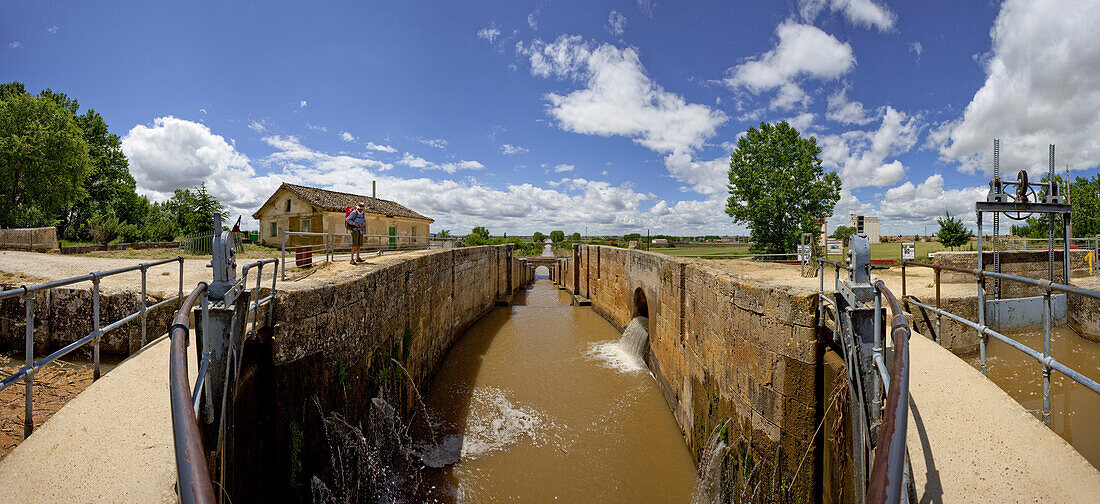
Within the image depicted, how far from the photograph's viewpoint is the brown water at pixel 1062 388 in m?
5.55

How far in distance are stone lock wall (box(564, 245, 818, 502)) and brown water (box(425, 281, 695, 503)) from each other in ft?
2.61

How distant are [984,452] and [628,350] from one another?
10311 millimetres

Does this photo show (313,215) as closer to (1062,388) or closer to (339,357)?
(339,357)

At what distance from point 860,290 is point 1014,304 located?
5.57 meters

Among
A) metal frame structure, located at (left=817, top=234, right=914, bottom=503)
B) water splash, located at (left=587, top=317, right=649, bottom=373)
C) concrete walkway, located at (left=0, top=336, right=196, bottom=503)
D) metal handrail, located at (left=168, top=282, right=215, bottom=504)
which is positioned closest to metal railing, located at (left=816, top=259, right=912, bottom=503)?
metal frame structure, located at (left=817, top=234, right=914, bottom=503)

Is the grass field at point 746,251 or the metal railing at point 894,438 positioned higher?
the grass field at point 746,251

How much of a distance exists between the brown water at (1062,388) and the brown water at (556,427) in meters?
4.98

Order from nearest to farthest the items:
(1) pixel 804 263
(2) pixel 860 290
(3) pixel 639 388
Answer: (2) pixel 860 290 → (3) pixel 639 388 → (1) pixel 804 263

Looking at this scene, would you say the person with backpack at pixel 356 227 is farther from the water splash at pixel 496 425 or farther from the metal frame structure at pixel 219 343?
the metal frame structure at pixel 219 343

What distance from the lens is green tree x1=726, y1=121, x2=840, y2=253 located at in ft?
76.5

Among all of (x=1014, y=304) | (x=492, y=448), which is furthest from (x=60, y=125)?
(x=1014, y=304)

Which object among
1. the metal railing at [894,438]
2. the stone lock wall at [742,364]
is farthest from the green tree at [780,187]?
the metal railing at [894,438]

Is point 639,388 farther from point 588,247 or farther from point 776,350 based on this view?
point 588,247

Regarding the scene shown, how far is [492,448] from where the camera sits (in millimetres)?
7438
